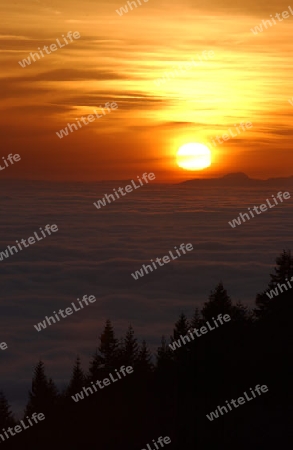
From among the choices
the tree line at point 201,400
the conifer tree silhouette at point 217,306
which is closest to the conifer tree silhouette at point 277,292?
the tree line at point 201,400

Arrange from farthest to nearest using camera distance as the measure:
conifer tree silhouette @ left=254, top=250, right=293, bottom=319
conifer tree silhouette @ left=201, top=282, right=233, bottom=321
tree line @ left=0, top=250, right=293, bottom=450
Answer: conifer tree silhouette @ left=201, top=282, right=233, bottom=321
conifer tree silhouette @ left=254, top=250, right=293, bottom=319
tree line @ left=0, top=250, right=293, bottom=450

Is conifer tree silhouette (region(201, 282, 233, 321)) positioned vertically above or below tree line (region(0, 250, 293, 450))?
above

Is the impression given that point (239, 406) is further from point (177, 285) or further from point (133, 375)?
point (177, 285)

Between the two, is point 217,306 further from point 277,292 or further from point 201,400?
point 201,400

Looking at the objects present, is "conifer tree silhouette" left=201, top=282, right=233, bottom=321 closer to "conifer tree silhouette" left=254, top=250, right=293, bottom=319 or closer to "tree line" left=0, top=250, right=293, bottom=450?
"conifer tree silhouette" left=254, top=250, right=293, bottom=319

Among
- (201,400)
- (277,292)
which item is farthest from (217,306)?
(201,400)

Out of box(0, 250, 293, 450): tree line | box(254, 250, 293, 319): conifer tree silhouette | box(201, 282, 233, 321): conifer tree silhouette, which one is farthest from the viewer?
box(201, 282, 233, 321): conifer tree silhouette

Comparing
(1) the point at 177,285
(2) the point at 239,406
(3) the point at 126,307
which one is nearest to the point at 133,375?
(2) the point at 239,406

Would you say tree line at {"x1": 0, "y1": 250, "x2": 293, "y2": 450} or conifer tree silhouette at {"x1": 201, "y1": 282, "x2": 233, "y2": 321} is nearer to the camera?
tree line at {"x1": 0, "y1": 250, "x2": 293, "y2": 450}

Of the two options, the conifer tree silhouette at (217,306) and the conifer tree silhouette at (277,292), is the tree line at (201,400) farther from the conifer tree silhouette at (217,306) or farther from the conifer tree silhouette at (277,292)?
the conifer tree silhouette at (217,306)

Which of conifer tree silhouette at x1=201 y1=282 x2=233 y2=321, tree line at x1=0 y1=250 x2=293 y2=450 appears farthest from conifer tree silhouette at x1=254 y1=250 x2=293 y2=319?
conifer tree silhouette at x1=201 y1=282 x2=233 y2=321

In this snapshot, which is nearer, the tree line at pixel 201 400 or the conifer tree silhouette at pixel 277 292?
the tree line at pixel 201 400

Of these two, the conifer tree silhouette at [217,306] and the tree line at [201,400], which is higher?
the conifer tree silhouette at [217,306]
